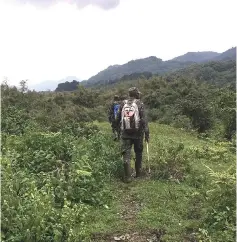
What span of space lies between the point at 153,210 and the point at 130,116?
8.07ft

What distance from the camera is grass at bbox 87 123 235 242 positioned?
22.4 ft

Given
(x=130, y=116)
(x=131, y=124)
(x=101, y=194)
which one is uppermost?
(x=130, y=116)

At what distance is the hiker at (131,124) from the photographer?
31.1ft

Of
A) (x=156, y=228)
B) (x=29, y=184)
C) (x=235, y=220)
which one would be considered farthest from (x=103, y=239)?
(x=235, y=220)

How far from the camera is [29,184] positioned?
7098mm

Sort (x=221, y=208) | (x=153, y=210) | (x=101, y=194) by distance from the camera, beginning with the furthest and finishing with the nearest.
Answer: (x=101, y=194) < (x=153, y=210) < (x=221, y=208)

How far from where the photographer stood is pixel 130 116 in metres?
9.45

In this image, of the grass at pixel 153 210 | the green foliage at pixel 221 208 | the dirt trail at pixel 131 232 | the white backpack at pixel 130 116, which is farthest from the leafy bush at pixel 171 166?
the green foliage at pixel 221 208

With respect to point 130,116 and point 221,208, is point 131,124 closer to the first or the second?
point 130,116

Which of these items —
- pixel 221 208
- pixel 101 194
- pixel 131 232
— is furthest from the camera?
pixel 101 194

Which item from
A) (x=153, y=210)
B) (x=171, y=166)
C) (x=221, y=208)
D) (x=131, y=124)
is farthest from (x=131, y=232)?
(x=171, y=166)

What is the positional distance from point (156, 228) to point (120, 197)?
1808mm

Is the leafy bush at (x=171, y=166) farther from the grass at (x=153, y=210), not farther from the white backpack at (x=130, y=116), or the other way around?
the white backpack at (x=130, y=116)

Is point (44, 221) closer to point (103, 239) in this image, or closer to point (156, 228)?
point (103, 239)
